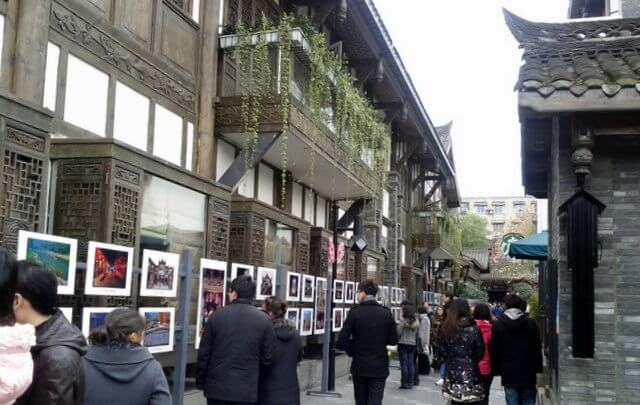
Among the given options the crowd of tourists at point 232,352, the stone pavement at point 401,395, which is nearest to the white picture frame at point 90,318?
the crowd of tourists at point 232,352

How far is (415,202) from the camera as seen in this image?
2922 cm

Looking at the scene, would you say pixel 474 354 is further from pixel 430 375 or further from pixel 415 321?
pixel 430 375

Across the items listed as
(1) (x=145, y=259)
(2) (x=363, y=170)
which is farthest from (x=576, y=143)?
(2) (x=363, y=170)

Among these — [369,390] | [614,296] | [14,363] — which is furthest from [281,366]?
[14,363]

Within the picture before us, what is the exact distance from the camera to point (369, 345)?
7.79 metres

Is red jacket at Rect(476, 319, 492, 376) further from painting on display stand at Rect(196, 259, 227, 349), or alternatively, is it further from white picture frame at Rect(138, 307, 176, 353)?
white picture frame at Rect(138, 307, 176, 353)

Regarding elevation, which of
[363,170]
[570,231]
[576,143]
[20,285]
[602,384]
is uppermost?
[363,170]

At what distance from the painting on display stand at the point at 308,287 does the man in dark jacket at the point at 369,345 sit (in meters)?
2.68

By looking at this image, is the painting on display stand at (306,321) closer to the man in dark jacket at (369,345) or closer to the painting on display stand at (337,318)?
the painting on display stand at (337,318)

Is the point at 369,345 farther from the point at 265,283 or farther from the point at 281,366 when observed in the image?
the point at 265,283

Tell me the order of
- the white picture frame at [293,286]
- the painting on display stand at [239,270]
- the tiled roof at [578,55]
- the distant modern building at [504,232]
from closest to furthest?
the tiled roof at [578,55]
the painting on display stand at [239,270]
the white picture frame at [293,286]
the distant modern building at [504,232]

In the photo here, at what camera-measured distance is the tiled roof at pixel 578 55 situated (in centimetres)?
559

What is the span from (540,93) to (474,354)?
3.14m

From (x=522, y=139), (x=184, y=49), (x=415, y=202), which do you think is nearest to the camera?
(x=522, y=139)
